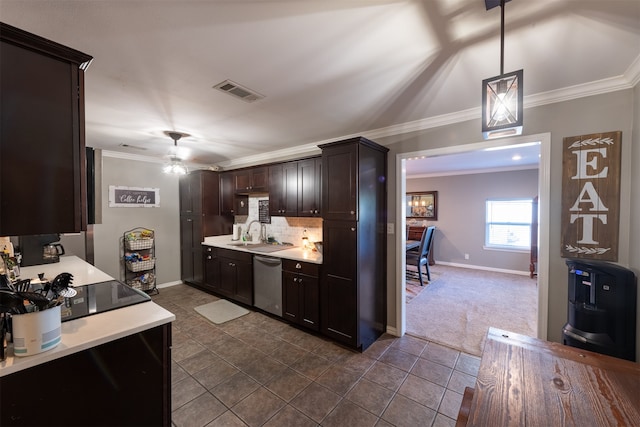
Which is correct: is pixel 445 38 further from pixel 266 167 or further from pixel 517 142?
pixel 266 167

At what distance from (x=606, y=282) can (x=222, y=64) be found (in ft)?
9.86

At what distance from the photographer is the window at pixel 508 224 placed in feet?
19.6

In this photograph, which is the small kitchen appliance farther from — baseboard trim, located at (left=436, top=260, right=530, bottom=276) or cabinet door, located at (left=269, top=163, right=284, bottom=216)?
baseboard trim, located at (left=436, top=260, right=530, bottom=276)

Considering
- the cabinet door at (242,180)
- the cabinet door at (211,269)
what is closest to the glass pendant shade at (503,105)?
the cabinet door at (242,180)

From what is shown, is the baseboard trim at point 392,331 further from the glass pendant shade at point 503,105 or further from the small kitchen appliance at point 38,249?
the small kitchen appliance at point 38,249

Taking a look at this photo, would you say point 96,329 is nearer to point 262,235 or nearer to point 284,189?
point 284,189

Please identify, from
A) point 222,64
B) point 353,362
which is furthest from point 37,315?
point 353,362

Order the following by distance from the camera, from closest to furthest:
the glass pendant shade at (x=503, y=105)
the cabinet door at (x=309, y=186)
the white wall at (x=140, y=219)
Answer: the glass pendant shade at (x=503, y=105)
the cabinet door at (x=309, y=186)
the white wall at (x=140, y=219)

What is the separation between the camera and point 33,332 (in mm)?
1057

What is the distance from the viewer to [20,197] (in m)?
1.01

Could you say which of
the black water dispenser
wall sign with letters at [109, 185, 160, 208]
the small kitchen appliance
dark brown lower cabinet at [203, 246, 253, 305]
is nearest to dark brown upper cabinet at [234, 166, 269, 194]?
dark brown lower cabinet at [203, 246, 253, 305]

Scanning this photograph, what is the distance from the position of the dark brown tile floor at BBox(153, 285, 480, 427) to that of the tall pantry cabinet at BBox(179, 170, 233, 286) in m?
1.75

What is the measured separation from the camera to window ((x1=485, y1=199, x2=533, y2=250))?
19.6 feet

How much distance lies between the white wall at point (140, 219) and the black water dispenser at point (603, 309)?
560 cm
